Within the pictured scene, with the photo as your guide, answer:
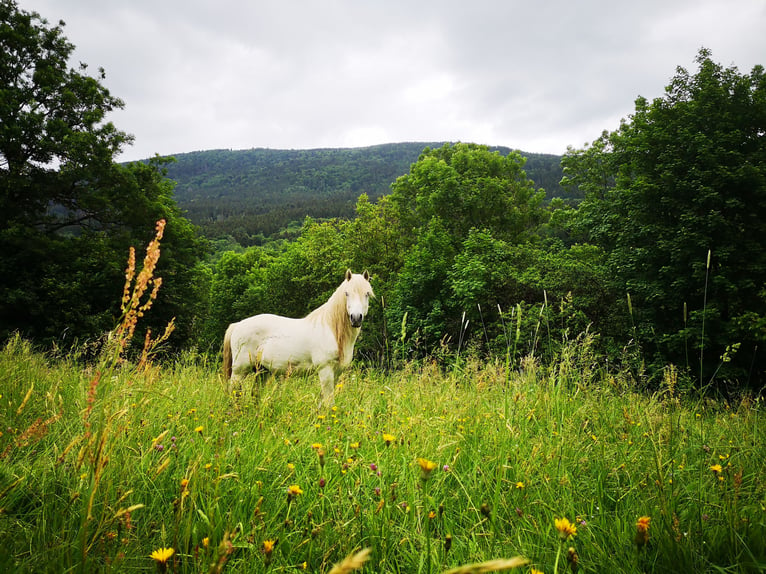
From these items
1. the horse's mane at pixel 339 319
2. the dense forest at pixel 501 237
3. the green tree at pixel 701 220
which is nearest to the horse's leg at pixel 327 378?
the horse's mane at pixel 339 319

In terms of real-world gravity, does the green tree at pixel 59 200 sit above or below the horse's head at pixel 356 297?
above

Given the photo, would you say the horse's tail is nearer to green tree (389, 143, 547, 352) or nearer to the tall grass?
the tall grass

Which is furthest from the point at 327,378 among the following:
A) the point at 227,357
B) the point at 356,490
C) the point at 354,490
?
the point at 356,490

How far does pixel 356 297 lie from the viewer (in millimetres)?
4801

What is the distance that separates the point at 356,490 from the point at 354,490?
113 millimetres

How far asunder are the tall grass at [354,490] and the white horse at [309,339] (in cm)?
135

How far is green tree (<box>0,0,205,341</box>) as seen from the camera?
14.0 m

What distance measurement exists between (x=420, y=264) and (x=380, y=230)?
7.67m

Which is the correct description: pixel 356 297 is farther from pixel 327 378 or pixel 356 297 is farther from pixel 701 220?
pixel 701 220

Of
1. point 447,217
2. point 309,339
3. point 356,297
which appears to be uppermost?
point 447,217

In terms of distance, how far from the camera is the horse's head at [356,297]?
4.73 meters

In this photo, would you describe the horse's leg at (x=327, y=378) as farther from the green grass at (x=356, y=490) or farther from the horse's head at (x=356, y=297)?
the green grass at (x=356, y=490)

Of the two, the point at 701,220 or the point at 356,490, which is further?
the point at 701,220

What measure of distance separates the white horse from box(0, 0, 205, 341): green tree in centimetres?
1251
